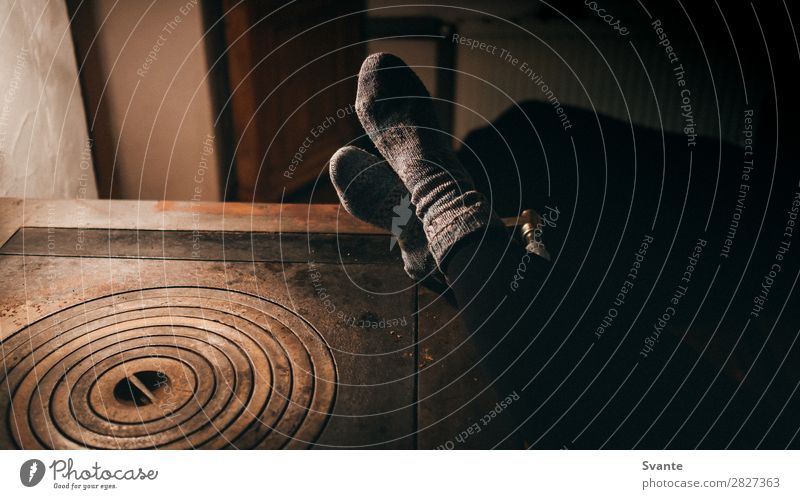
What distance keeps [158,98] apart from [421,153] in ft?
4.25

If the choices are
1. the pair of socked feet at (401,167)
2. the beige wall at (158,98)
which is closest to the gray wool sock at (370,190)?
the pair of socked feet at (401,167)

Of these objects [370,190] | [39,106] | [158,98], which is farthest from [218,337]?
[158,98]

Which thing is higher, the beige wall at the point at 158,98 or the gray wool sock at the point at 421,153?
the beige wall at the point at 158,98

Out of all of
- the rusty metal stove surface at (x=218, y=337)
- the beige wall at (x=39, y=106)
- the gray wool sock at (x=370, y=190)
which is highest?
the beige wall at (x=39, y=106)

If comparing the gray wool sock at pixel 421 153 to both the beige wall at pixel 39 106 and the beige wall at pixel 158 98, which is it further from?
the beige wall at pixel 158 98

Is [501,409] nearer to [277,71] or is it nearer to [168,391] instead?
[168,391]

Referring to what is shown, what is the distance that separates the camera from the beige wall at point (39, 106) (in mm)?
1367

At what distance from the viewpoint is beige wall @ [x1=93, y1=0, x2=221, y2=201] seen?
6.19ft

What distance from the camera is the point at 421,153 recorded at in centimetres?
101

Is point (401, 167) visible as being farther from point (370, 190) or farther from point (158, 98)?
point (158, 98)

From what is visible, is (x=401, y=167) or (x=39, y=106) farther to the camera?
(x=39, y=106)

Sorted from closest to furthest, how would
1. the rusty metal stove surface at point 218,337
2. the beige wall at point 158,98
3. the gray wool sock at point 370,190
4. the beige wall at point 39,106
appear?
the rusty metal stove surface at point 218,337 < the gray wool sock at point 370,190 < the beige wall at point 39,106 < the beige wall at point 158,98

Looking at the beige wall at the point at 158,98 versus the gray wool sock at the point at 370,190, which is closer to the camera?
the gray wool sock at the point at 370,190

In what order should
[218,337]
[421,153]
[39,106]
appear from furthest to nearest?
Answer: [39,106] → [421,153] → [218,337]
